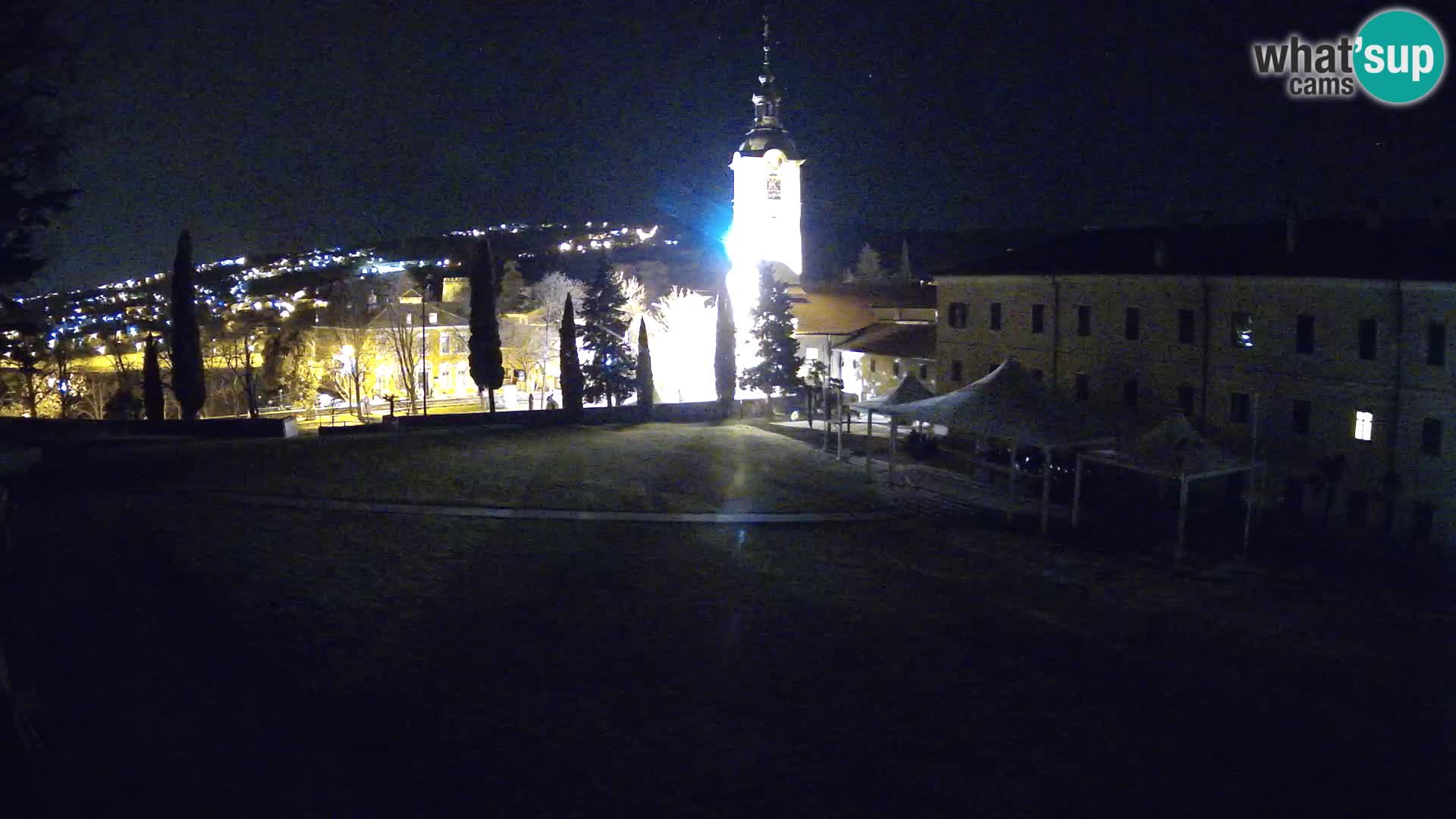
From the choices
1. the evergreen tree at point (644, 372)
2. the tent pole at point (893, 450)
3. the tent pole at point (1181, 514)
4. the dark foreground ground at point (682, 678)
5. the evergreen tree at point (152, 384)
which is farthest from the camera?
the evergreen tree at point (644, 372)

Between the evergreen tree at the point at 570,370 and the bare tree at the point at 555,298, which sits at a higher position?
the bare tree at the point at 555,298

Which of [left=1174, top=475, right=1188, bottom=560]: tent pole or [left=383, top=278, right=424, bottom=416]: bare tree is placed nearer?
[left=1174, top=475, right=1188, bottom=560]: tent pole

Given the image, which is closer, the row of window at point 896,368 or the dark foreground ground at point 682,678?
the dark foreground ground at point 682,678

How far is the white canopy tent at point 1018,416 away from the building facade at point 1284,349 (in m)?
2.13

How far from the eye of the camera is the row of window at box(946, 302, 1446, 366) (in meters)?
22.7

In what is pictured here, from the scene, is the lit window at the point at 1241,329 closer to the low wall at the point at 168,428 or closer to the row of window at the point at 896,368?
the row of window at the point at 896,368

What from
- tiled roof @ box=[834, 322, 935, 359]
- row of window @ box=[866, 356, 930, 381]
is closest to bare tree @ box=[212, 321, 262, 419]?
tiled roof @ box=[834, 322, 935, 359]

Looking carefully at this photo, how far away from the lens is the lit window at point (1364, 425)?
24047mm

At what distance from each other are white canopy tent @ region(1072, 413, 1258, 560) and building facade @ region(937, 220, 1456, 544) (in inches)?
132

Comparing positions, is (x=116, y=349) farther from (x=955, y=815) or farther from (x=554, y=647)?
(x=955, y=815)

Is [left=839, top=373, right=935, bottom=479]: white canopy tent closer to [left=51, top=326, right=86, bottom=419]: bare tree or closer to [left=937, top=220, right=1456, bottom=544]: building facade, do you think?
[left=937, top=220, right=1456, bottom=544]: building facade

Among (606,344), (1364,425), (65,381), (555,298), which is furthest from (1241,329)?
(65,381)

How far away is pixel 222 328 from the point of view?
63.1 meters

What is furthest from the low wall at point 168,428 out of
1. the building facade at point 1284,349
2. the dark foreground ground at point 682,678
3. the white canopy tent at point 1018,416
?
the building facade at point 1284,349
